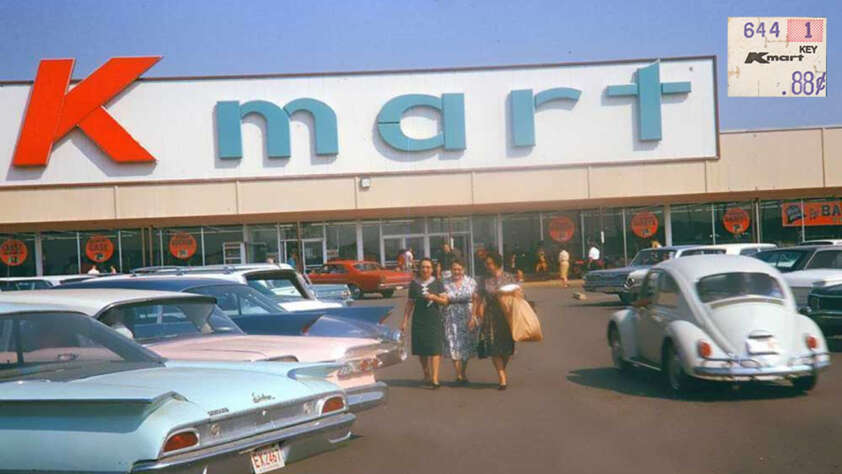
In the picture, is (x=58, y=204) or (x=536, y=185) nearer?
(x=58, y=204)

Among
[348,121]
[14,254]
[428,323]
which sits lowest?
[428,323]

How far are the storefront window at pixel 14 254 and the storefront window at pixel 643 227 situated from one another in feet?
83.3

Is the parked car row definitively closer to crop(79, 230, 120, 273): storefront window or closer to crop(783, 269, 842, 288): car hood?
crop(783, 269, 842, 288): car hood

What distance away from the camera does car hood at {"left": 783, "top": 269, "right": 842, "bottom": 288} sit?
15.1 meters

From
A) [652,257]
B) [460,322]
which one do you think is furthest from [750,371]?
[652,257]

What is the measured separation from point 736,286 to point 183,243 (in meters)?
31.6

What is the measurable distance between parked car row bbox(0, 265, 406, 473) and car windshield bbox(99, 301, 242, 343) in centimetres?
1

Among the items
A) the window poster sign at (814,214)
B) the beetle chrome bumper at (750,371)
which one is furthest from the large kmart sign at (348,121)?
the beetle chrome bumper at (750,371)

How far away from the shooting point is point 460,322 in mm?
11766

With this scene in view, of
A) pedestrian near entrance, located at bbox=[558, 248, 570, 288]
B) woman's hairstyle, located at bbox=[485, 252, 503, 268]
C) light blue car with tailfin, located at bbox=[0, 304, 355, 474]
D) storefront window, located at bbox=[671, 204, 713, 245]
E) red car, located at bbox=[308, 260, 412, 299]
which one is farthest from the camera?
storefront window, located at bbox=[671, 204, 713, 245]

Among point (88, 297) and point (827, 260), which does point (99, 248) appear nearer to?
point (827, 260)

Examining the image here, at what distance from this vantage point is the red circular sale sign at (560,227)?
3953cm
